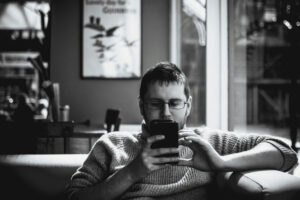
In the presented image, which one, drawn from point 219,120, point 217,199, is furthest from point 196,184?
point 219,120

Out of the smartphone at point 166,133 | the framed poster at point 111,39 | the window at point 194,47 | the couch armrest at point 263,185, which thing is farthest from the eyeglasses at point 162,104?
the framed poster at point 111,39

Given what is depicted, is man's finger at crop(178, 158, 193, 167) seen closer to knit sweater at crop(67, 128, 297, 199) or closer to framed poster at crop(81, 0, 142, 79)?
knit sweater at crop(67, 128, 297, 199)

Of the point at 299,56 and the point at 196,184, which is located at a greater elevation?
the point at 299,56

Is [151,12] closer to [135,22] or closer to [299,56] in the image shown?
[135,22]

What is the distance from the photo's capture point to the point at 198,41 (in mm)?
3969

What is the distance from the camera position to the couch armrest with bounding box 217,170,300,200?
1.30m

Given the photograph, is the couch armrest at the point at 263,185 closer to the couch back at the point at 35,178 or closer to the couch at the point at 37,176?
the couch at the point at 37,176

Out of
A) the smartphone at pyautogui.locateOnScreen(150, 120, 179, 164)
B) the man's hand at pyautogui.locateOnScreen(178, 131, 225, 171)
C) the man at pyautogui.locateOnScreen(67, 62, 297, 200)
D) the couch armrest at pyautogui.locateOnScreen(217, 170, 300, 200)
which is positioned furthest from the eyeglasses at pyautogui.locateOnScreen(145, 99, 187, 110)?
the couch armrest at pyautogui.locateOnScreen(217, 170, 300, 200)

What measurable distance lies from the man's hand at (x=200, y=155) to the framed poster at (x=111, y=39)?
3.68 meters

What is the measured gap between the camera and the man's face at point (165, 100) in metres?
1.46

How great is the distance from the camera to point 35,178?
179 centimetres

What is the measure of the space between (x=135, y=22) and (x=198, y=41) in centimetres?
141

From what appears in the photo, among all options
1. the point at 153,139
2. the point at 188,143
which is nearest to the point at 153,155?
the point at 153,139

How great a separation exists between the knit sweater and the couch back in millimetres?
297
